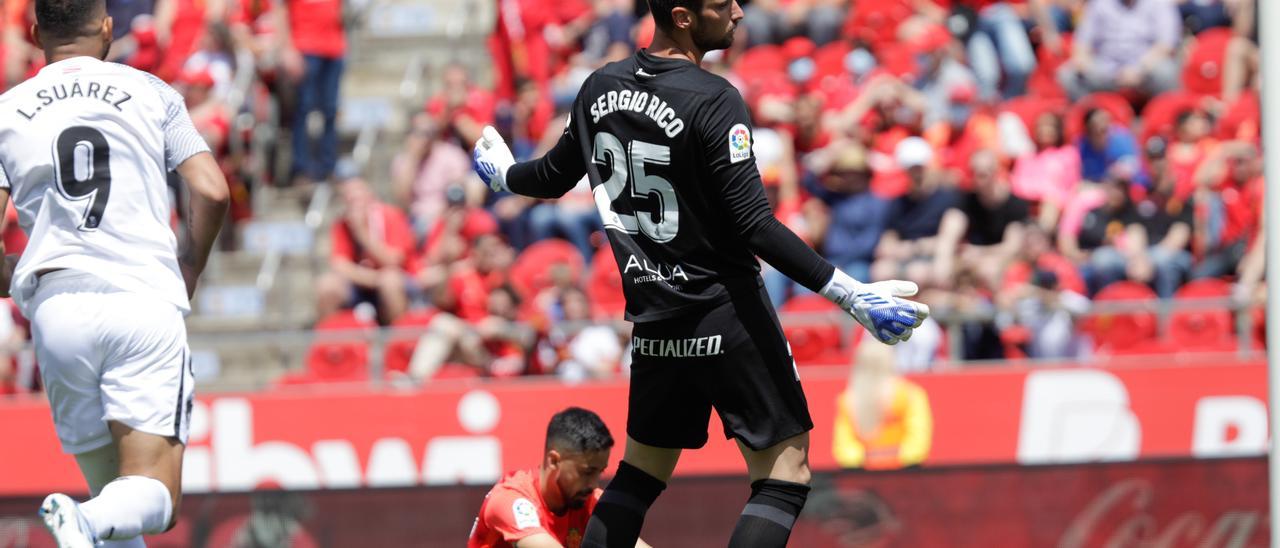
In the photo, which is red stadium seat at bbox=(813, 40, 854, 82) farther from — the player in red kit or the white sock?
the white sock

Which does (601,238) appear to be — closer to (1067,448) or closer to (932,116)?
(932,116)

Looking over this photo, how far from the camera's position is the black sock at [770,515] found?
484cm

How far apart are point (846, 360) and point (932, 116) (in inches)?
119

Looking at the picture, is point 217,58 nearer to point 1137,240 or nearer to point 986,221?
point 986,221

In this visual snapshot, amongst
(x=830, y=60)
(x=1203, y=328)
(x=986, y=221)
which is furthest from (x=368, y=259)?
(x=1203, y=328)

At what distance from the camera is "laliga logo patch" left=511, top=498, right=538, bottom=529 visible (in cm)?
576

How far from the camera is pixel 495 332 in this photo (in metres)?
11.5

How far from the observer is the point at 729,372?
487 centimetres

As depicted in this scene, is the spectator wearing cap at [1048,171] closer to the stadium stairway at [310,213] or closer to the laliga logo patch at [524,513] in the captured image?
the stadium stairway at [310,213]

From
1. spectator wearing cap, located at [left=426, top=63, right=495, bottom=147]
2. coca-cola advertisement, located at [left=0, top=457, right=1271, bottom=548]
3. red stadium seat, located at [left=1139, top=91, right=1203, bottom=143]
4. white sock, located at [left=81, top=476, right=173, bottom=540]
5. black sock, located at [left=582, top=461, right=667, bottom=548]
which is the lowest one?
coca-cola advertisement, located at [left=0, top=457, right=1271, bottom=548]

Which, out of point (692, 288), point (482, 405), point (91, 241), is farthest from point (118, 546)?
point (482, 405)

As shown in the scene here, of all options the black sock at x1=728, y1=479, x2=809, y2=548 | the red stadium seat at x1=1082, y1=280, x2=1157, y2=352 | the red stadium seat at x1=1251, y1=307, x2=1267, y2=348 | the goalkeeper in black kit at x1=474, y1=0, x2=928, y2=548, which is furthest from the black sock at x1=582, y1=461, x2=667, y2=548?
the red stadium seat at x1=1251, y1=307, x2=1267, y2=348

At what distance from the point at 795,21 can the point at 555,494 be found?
30.8 feet

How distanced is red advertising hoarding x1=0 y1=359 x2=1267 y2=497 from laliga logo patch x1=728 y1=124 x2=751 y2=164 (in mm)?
5867
